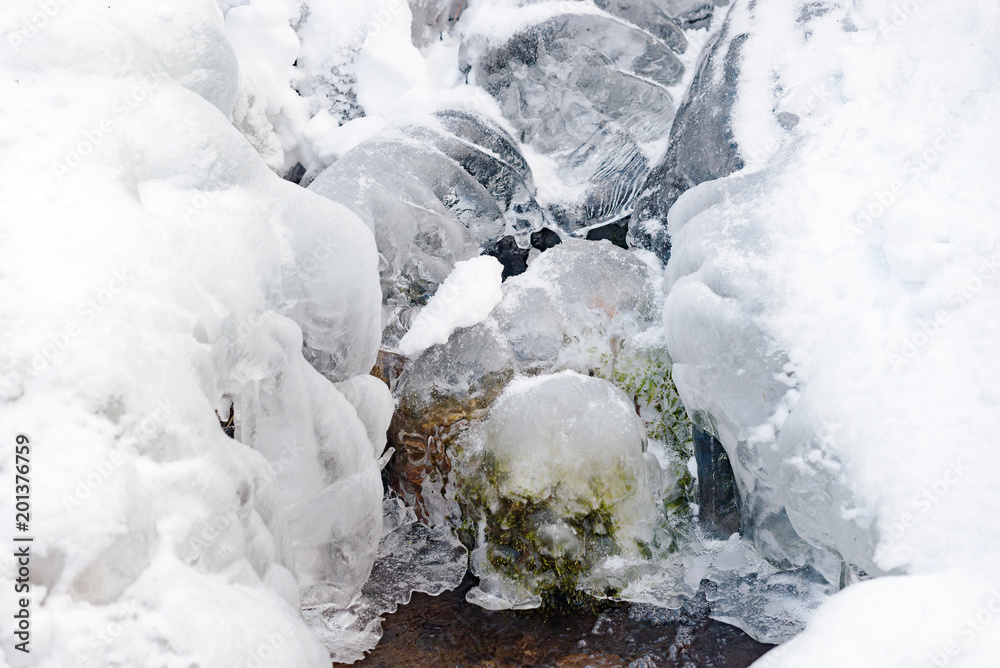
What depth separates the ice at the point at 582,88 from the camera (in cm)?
436

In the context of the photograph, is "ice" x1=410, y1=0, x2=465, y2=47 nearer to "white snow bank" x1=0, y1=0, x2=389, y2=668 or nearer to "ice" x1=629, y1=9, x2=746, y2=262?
"ice" x1=629, y1=9, x2=746, y2=262

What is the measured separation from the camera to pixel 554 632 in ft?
10.9

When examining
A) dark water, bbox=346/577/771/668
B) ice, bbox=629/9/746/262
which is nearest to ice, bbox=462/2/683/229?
ice, bbox=629/9/746/262

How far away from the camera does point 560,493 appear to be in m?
3.35

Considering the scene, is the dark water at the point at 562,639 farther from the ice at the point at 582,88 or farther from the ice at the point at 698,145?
the ice at the point at 582,88

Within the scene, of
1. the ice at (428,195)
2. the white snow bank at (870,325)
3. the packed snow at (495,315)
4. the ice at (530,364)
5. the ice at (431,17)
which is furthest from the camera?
the ice at (431,17)

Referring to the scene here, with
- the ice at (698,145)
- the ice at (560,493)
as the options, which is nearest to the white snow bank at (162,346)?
the ice at (560,493)

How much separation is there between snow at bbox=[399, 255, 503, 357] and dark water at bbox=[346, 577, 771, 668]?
1253mm

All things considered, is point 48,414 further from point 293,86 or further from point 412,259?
point 293,86

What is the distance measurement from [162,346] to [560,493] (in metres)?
1.84

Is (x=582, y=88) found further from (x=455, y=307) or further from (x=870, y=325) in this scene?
(x=870, y=325)

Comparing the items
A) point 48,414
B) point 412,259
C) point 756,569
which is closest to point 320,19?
point 412,259

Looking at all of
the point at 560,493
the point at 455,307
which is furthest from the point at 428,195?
the point at 560,493

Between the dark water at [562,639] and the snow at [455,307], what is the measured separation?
1.25 metres
